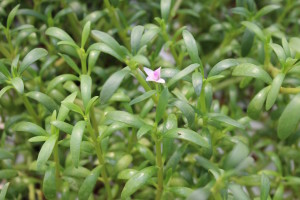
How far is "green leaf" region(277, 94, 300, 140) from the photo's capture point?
83 cm

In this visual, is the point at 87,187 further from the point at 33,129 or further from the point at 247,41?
the point at 247,41

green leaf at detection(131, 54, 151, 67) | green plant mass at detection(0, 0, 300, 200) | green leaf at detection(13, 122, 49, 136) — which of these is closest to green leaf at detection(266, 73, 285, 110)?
green plant mass at detection(0, 0, 300, 200)

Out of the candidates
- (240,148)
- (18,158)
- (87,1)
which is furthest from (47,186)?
(87,1)

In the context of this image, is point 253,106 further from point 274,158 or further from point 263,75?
point 274,158

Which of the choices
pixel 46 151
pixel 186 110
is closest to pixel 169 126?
pixel 186 110

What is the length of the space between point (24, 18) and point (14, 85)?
754 millimetres

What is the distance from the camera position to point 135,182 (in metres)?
0.87

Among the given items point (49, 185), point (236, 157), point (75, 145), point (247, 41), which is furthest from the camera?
point (247, 41)

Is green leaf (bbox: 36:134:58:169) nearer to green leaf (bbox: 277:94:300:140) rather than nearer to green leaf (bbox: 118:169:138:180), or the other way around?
green leaf (bbox: 118:169:138:180)

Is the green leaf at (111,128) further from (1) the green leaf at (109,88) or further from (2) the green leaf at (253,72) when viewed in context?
(2) the green leaf at (253,72)

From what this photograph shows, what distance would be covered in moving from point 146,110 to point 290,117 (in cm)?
40

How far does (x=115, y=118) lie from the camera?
855 mm

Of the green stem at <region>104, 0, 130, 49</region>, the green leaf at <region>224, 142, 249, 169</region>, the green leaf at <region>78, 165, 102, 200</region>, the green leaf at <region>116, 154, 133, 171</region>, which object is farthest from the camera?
the green stem at <region>104, 0, 130, 49</region>

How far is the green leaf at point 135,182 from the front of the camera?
86 cm
